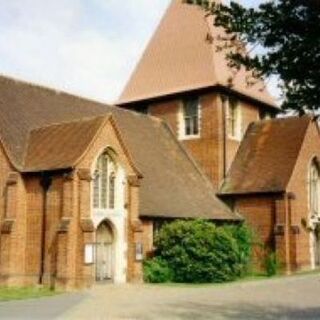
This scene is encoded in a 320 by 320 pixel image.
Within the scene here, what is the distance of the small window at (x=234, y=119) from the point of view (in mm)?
38312

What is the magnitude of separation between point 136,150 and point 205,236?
707cm

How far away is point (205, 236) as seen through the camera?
2770 centimetres

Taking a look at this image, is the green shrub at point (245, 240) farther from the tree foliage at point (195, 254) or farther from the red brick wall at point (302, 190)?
the tree foliage at point (195, 254)

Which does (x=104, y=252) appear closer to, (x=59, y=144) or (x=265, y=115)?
(x=59, y=144)

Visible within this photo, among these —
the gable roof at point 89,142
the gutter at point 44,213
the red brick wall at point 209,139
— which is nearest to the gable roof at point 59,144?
the gable roof at point 89,142

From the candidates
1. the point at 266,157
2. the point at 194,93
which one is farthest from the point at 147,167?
the point at 266,157

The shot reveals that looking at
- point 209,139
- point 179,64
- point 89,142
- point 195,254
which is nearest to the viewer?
point 89,142

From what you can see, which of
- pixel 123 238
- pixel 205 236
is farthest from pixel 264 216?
pixel 123 238

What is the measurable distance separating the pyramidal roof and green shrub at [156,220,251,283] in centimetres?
1106

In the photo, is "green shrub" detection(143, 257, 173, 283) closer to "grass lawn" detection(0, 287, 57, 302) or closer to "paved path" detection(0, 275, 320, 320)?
"paved path" detection(0, 275, 320, 320)

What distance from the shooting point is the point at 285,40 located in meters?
7.36

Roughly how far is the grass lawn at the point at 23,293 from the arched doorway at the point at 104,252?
2941 millimetres

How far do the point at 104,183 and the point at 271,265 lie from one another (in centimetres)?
1079

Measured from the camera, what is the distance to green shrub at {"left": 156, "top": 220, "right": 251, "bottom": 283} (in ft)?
91.0
